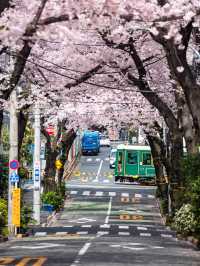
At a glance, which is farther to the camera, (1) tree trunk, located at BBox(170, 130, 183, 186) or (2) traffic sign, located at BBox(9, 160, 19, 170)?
(1) tree trunk, located at BBox(170, 130, 183, 186)

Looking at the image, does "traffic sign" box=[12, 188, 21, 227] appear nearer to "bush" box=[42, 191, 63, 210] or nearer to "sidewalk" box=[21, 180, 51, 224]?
"sidewalk" box=[21, 180, 51, 224]

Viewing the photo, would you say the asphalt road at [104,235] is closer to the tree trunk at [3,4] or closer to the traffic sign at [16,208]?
the traffic sign at [16,208]

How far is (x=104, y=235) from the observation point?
31375 millimetres

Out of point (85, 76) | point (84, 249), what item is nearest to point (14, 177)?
point (85, 76)

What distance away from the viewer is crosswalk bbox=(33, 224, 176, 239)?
33.5 meters

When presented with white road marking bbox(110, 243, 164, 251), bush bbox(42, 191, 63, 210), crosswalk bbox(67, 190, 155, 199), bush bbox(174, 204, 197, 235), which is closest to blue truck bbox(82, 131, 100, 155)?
crosswalk bbox(67, 190, 155, 199)

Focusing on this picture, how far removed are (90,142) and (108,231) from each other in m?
78.1

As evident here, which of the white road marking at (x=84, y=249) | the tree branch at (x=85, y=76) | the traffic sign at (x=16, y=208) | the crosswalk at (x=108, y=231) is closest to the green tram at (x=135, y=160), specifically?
the crosswalk at (x=108, y=231)

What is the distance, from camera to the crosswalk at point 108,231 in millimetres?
33469

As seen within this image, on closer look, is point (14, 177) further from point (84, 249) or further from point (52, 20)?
point (52, 20)

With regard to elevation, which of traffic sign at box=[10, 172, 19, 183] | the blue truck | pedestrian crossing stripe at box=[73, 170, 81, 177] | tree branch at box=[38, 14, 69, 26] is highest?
the blue truck

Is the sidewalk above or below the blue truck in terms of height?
below

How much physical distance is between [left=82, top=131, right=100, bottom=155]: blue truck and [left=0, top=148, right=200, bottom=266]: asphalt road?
25402 millimetres

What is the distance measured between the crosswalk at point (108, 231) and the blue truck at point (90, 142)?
70.3 metres
